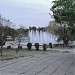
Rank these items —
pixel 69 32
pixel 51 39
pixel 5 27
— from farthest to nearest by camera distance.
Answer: pixel 51 39 → pixel 69 32 → pixel 5 27

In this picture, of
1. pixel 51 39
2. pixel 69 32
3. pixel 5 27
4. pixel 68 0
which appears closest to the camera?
pixel 68 0

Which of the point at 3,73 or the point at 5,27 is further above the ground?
the point at 5,27

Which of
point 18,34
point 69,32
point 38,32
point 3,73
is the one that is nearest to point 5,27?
point 18,34

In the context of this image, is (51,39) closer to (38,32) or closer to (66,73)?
(38,32)

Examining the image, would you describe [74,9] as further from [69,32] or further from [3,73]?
[69,32]

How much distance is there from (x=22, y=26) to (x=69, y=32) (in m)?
10.4

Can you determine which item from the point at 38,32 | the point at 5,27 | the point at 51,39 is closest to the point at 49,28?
the point at 51,39

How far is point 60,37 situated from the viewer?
184ft

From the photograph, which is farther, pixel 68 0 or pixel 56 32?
pixel 56 32

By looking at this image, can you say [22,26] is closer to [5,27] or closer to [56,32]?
[56,32]

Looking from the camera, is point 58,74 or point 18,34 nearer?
point 58,74

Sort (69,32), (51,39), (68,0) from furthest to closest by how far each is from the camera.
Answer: (51,39)
(69,32)
(68,0)

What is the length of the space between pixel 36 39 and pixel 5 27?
30192mm

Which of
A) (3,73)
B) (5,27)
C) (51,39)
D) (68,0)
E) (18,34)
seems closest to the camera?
(3,73)
